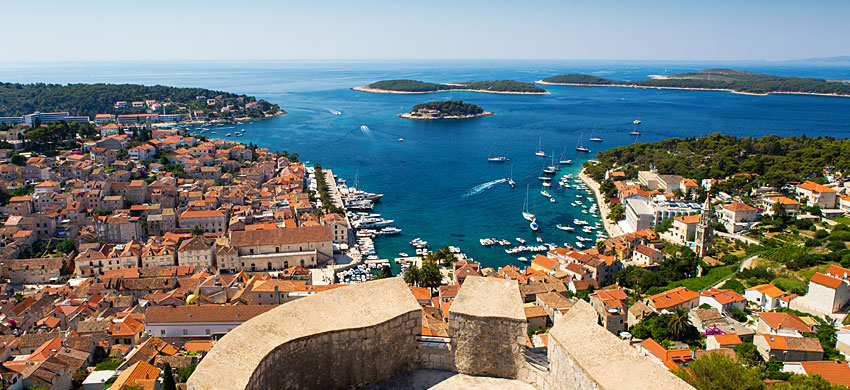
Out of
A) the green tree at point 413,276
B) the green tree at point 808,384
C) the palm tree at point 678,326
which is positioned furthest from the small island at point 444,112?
the green tree at point 808,384

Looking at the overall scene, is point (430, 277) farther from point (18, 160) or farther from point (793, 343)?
point (18, 160)

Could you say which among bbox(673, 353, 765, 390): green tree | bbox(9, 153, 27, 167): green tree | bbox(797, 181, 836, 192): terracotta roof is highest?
bbox(9, 153, 27, 167): green tree

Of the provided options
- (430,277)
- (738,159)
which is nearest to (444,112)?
(738,159)

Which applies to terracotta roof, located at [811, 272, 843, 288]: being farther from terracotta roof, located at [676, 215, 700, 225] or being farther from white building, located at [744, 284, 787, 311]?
terracotta roof, located at [676, 215, 700, 225]

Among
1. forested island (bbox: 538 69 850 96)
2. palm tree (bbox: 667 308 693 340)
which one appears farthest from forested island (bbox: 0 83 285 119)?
forested island (bbox: 538 69 850 96)

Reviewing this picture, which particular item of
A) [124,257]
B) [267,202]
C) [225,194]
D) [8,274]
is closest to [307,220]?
[267,202]

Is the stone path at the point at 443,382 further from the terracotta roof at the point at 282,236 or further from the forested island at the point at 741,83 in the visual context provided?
the forested island at the point at 741,83
